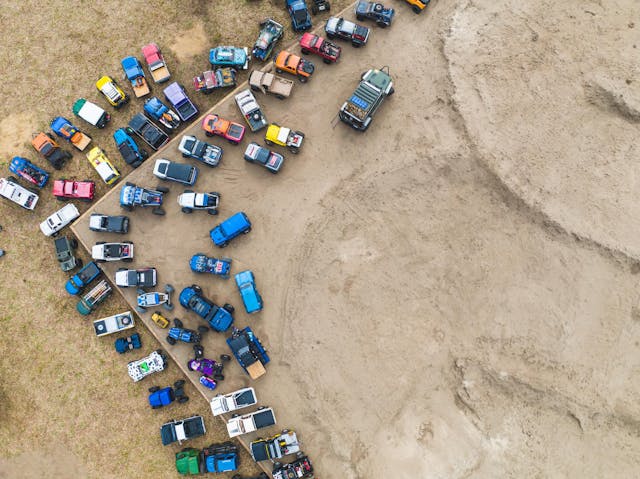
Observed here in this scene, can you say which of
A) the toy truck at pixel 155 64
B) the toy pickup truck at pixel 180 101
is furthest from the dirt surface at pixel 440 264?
the toy truck at pixel 155 64

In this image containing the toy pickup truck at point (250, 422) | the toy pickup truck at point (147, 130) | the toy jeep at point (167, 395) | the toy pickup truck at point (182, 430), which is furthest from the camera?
the toy pickup truck at point (147, 130)

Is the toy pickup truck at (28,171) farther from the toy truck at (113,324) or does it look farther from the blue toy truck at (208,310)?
the blue toy truck at (208,310)

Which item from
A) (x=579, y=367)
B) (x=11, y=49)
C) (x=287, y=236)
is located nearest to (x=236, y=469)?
(x=287, y=236)

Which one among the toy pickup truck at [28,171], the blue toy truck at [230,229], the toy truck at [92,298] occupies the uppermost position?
the toy pickup truck at [28,171]

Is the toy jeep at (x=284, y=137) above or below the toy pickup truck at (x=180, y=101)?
below

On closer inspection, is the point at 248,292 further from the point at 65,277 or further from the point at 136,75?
the point at 136,75

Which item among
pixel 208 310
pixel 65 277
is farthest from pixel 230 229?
pixel 65 277

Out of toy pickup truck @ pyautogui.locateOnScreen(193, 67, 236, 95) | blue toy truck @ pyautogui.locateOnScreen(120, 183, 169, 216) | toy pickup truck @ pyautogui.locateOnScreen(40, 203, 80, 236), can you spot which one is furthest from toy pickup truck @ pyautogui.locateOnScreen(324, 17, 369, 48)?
toy pickup truck @ pyautogui.locateOnScreen(40, 203, 80, 236)
